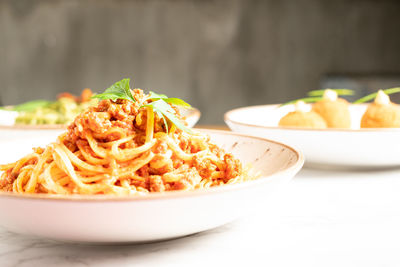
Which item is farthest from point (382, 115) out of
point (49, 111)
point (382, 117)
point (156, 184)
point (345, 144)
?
point (49, 111)

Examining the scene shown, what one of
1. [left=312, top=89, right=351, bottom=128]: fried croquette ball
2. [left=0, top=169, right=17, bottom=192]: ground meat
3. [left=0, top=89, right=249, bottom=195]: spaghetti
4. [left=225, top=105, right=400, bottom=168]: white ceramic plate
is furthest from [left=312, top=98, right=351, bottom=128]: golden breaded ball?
[left=0, top=169, right=17, bottom=192]: ground meat

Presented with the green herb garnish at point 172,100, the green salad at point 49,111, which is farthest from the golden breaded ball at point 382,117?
the green salad at point 49,111

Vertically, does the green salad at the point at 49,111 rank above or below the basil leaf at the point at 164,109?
below

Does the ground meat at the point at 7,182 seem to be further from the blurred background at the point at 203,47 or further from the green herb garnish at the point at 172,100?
the blurred background at the point at 203,47

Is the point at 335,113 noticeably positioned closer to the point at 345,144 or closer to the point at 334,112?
the point at 334,112

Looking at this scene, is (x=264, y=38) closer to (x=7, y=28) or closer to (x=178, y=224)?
(x=7, y=28)

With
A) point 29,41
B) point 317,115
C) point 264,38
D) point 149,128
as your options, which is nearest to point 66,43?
point 29,41

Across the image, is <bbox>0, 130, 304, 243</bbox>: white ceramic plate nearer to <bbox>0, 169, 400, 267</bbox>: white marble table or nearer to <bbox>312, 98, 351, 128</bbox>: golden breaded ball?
<bbox>0, 169, 400, 267</bbox>: white marble table
